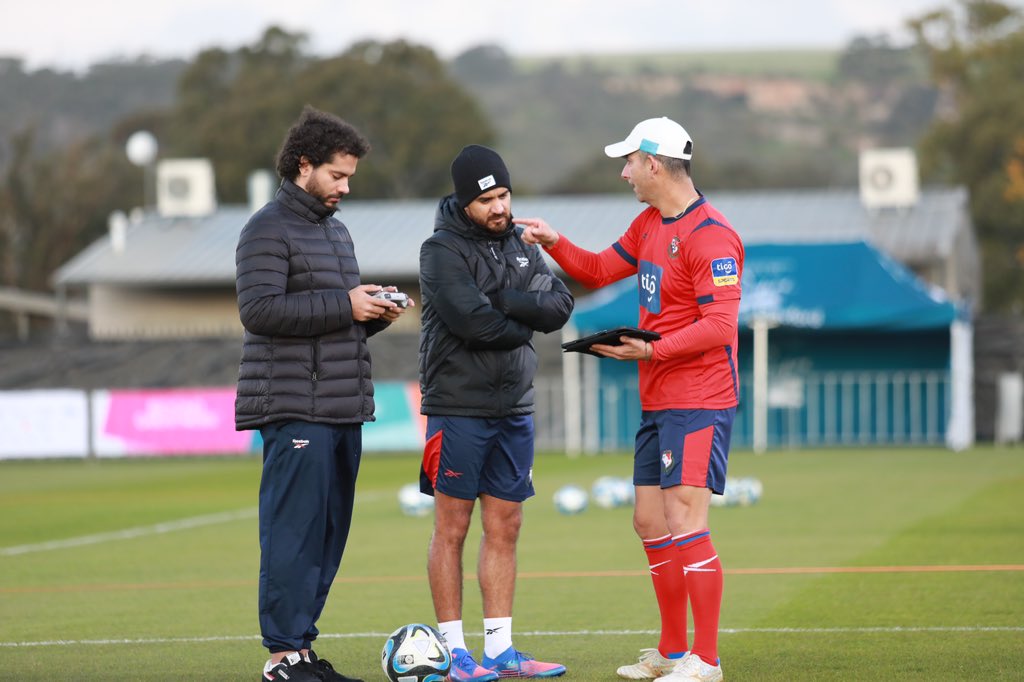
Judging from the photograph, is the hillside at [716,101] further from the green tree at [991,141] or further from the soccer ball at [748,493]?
the soccer ball at [748,493]

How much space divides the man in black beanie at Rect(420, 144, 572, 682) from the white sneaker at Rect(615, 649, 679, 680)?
30 cm

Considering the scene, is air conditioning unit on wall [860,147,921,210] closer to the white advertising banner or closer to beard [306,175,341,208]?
the white advertising banner

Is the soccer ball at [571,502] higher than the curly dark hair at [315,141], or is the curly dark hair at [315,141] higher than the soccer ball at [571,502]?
the curly dark hair at [315,141]

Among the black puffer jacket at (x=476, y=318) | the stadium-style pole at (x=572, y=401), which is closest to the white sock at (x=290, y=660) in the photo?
the black puffer jacket at (x=476, y=318)

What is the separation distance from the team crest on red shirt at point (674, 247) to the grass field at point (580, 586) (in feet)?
6.07

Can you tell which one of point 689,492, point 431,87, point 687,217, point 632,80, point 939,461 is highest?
point 632,80

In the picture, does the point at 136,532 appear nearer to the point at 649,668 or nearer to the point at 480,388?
the point at 480,388

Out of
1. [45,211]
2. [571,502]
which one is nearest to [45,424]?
[571,502]

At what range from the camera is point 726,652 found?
25.5ft

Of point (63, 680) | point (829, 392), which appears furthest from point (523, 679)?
point (829, 392)

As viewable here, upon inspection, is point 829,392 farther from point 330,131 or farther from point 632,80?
point 632,80

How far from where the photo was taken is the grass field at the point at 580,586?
25.3ft

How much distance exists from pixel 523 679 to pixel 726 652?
1.17m

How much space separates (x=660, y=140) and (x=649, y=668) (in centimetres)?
231
